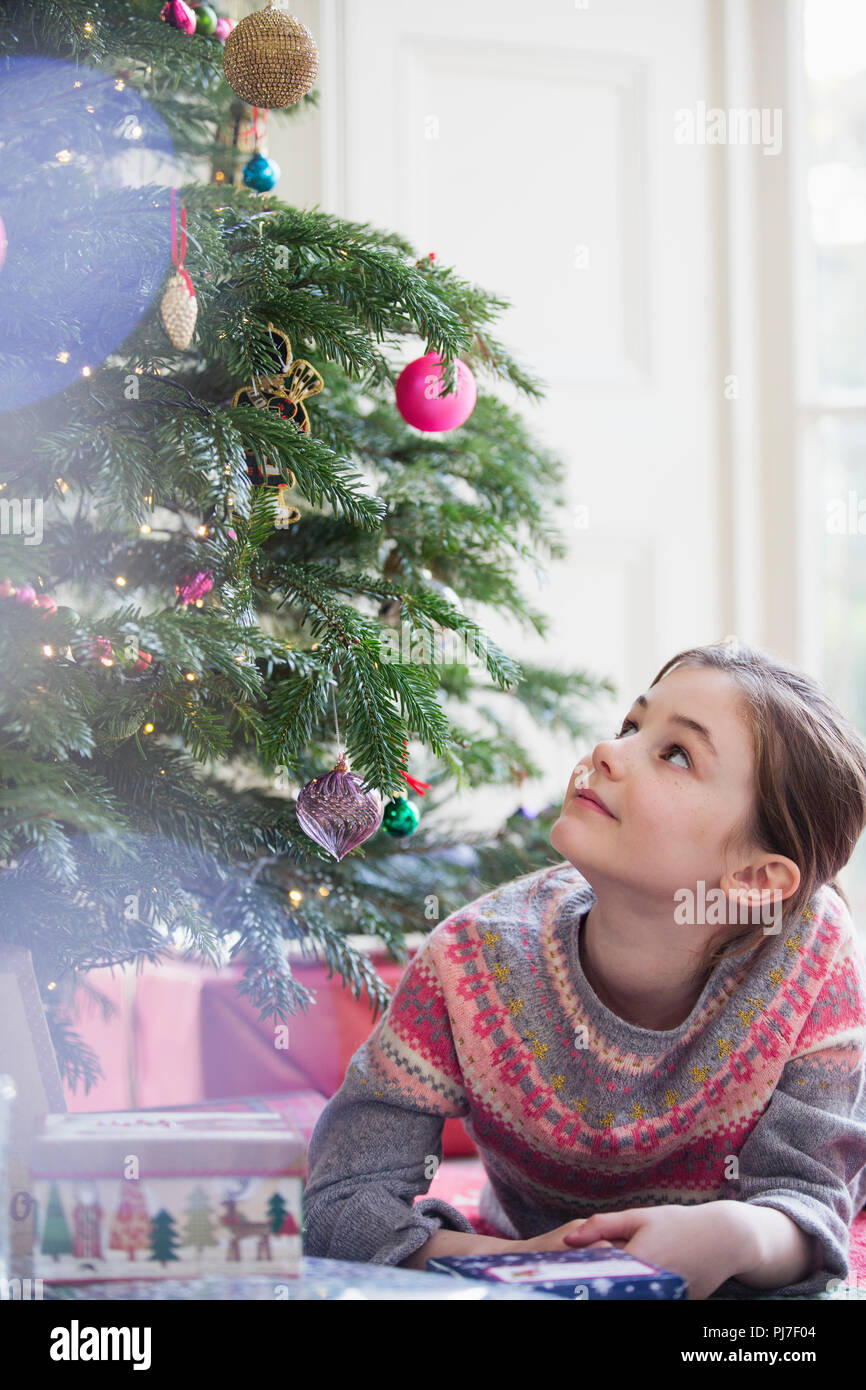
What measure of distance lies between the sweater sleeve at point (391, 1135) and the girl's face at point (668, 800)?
0.47 ft

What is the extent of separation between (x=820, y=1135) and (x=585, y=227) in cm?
157

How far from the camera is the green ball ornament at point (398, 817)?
0.87m

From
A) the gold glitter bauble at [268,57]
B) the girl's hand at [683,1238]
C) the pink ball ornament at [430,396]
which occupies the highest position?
the gold glitter bauble at [268,57]

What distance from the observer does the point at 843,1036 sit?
81 cm

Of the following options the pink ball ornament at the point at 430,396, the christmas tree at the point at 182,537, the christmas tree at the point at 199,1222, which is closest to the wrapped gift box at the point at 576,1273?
the christmas tree at the point at 199,1222

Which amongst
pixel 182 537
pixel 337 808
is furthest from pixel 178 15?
pixel 337 808

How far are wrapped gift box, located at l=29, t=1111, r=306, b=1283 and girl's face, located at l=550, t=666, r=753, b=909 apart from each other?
0.32 m

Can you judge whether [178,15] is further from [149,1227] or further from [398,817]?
[149,1227]

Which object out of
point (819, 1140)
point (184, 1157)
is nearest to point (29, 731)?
point (184, 1157)

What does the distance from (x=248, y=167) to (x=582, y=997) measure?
2.44 feet

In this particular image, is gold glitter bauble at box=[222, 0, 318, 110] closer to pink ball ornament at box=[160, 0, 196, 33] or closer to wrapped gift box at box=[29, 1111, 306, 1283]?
pink ball ornament at box=[160, 0, 196, 33]

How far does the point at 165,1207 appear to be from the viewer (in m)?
0.54

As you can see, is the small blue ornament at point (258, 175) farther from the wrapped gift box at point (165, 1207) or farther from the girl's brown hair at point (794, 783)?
the wrapped gift box at point (165, 1207)
